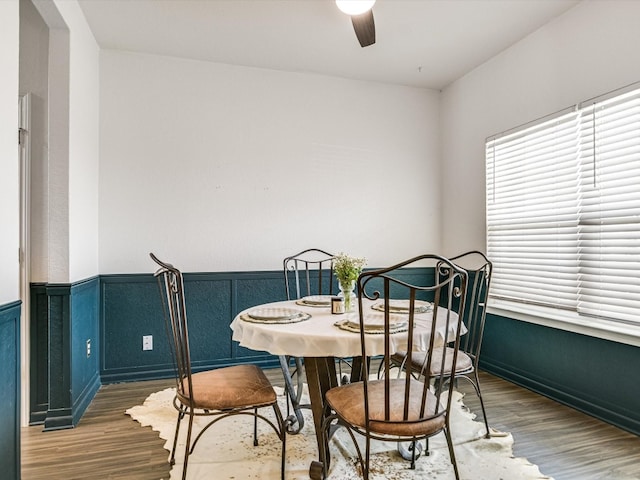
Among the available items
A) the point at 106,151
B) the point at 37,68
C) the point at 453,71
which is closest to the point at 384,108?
the point at 453,71

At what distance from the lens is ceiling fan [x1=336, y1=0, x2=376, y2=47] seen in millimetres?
1994

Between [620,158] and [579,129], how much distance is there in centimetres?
37

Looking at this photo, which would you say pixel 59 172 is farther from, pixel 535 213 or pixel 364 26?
pixel 535 213

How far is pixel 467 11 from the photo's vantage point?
276cm

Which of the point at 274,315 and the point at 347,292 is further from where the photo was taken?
the point at 347,292

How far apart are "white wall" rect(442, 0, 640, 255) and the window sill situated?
655 mm

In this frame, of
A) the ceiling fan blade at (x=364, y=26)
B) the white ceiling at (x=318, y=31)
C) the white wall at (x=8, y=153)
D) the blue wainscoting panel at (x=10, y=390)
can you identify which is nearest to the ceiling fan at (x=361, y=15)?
the ceiling fan blade at (x=364, y=26)

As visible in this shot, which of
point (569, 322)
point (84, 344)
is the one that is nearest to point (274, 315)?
point (84, 344)

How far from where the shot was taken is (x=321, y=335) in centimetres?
164

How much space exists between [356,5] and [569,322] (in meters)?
2.41

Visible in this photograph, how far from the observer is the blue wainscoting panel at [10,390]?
5.18 feet

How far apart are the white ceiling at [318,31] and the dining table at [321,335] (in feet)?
6.61

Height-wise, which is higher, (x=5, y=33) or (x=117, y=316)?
(x=5, y=33)

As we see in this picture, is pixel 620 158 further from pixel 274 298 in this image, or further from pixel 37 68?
pixel 37 68
